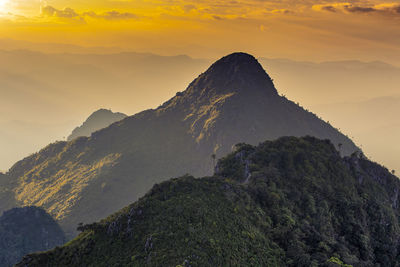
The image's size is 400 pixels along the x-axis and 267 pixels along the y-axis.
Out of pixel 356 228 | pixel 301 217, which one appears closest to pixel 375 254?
pixel 356 228

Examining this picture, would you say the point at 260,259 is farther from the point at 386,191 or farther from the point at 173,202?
the point at 386,191

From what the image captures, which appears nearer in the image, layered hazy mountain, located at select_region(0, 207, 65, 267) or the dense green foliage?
the dense green foliage

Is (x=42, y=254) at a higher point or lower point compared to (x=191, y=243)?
lower

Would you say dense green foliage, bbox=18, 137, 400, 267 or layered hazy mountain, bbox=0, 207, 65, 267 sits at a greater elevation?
dense green foliage, bbox=18, 137, 400, 267

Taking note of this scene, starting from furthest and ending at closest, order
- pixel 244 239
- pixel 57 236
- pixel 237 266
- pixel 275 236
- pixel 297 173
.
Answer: pixel 57 236 < pixel 297 173 < pixel 275 236 < pixel 244 239 < pixel 237 266
